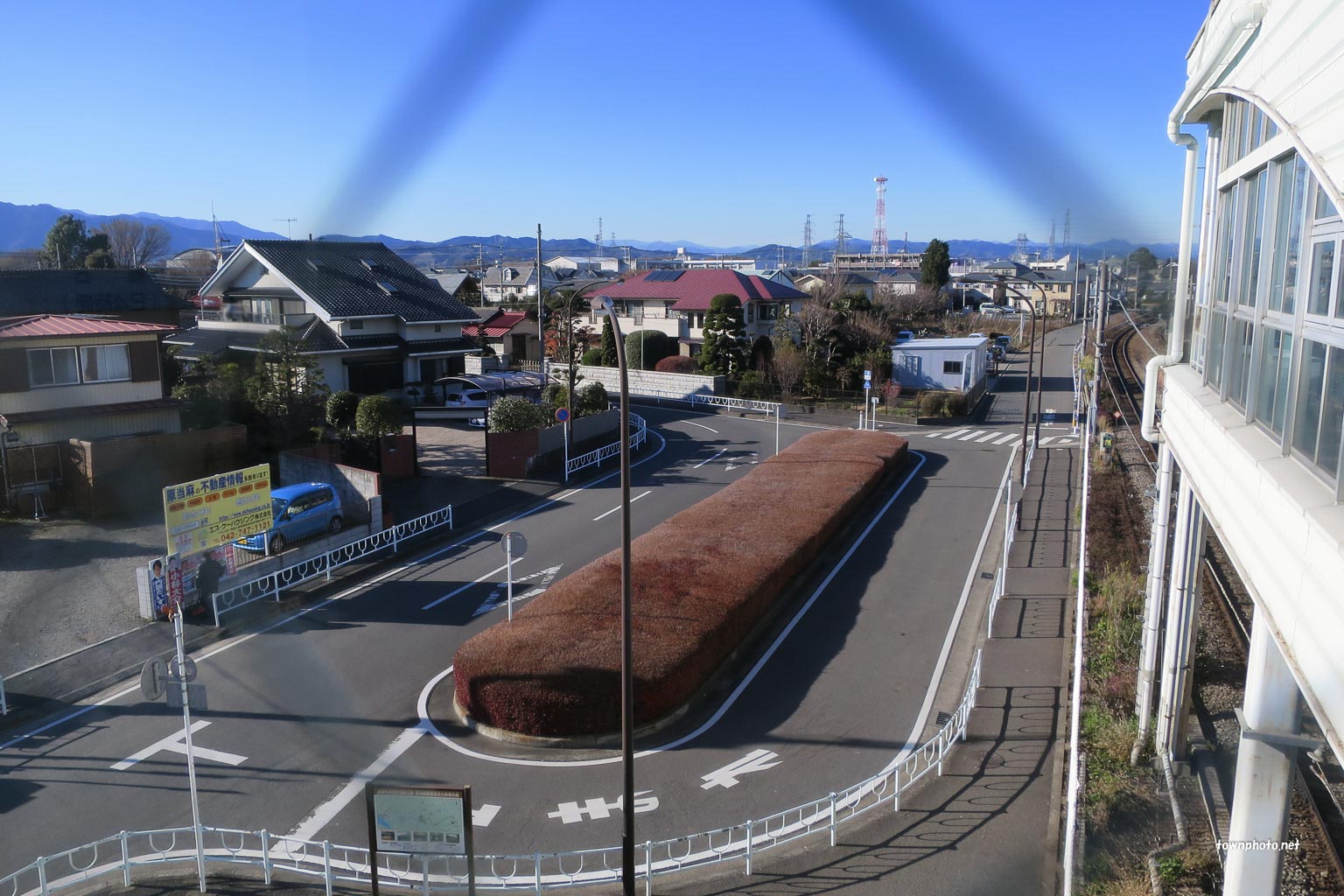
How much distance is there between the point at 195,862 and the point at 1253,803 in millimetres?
7247

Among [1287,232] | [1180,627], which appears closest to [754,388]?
[1180,627]


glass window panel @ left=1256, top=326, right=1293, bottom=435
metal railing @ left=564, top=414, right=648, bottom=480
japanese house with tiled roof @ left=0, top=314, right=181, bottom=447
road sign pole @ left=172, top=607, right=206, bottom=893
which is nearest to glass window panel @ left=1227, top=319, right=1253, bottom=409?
glass window panel @ left=1256, top=326, right=1293, bottom=435

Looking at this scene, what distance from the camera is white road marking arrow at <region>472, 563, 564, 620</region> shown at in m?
12.5

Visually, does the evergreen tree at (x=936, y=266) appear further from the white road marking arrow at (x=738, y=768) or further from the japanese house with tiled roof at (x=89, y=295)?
the white road marking arrow at (x=738, y=768)

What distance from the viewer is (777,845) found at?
7.32 meters

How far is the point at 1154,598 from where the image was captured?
8.29 metres

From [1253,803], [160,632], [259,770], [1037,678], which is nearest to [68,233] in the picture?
[160,632]

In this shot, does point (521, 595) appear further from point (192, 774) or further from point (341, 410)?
point (341, 410)

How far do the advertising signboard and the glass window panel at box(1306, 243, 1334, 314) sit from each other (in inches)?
457

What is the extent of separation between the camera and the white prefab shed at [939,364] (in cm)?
3209

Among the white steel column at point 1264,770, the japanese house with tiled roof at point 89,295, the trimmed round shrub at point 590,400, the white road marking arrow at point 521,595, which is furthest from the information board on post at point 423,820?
the japanese house with tiled roof at point 89,295

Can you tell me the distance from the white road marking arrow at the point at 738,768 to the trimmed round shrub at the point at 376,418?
42.0 ft

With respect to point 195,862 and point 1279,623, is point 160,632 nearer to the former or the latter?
point 195,862

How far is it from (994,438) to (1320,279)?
955 inches
